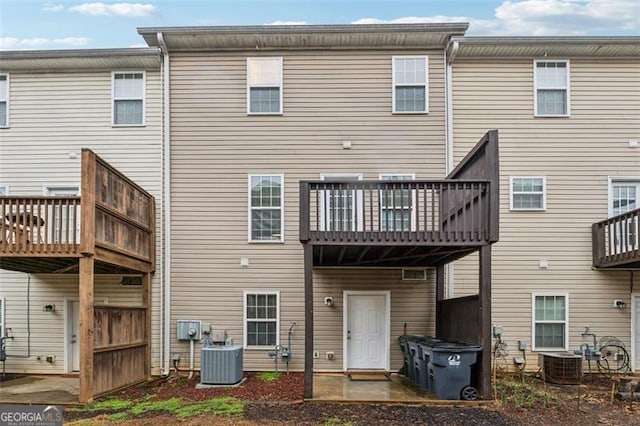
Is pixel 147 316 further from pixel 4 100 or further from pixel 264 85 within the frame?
pixel 4 100

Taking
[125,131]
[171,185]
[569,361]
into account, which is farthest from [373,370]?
[125,131]

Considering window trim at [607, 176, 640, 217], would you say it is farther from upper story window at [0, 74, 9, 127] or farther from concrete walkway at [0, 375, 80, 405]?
upper story window at [0, 74, 9, 127]

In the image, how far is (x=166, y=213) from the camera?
10.8 m

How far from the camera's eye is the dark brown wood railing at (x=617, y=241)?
360 inches

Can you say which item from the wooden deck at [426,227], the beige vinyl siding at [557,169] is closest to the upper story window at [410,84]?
the beige vinyl siding at [557,169]

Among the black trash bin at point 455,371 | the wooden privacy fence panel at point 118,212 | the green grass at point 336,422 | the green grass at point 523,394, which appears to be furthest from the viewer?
the wooden privacy fence panel at point 118,212

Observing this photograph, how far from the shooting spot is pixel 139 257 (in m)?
9.98

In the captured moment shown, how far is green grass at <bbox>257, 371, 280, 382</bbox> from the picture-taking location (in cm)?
A: 983

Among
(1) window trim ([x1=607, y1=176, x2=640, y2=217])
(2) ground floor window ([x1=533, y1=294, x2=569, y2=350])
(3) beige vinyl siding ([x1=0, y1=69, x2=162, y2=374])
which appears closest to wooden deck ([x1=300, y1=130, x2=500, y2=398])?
(2) ground floor window ([x1=533, y1=294, x2=569, y2=350])

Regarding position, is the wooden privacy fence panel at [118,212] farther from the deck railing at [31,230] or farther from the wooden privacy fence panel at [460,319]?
the wooden privacy fence panel at [460,319]

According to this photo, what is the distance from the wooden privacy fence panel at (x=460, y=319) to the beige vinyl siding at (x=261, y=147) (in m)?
2.61

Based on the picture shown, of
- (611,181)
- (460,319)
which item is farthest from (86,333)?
(611,181)

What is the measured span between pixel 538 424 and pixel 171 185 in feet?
27.0

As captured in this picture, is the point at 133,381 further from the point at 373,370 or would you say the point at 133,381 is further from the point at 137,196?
the point at 373,370
